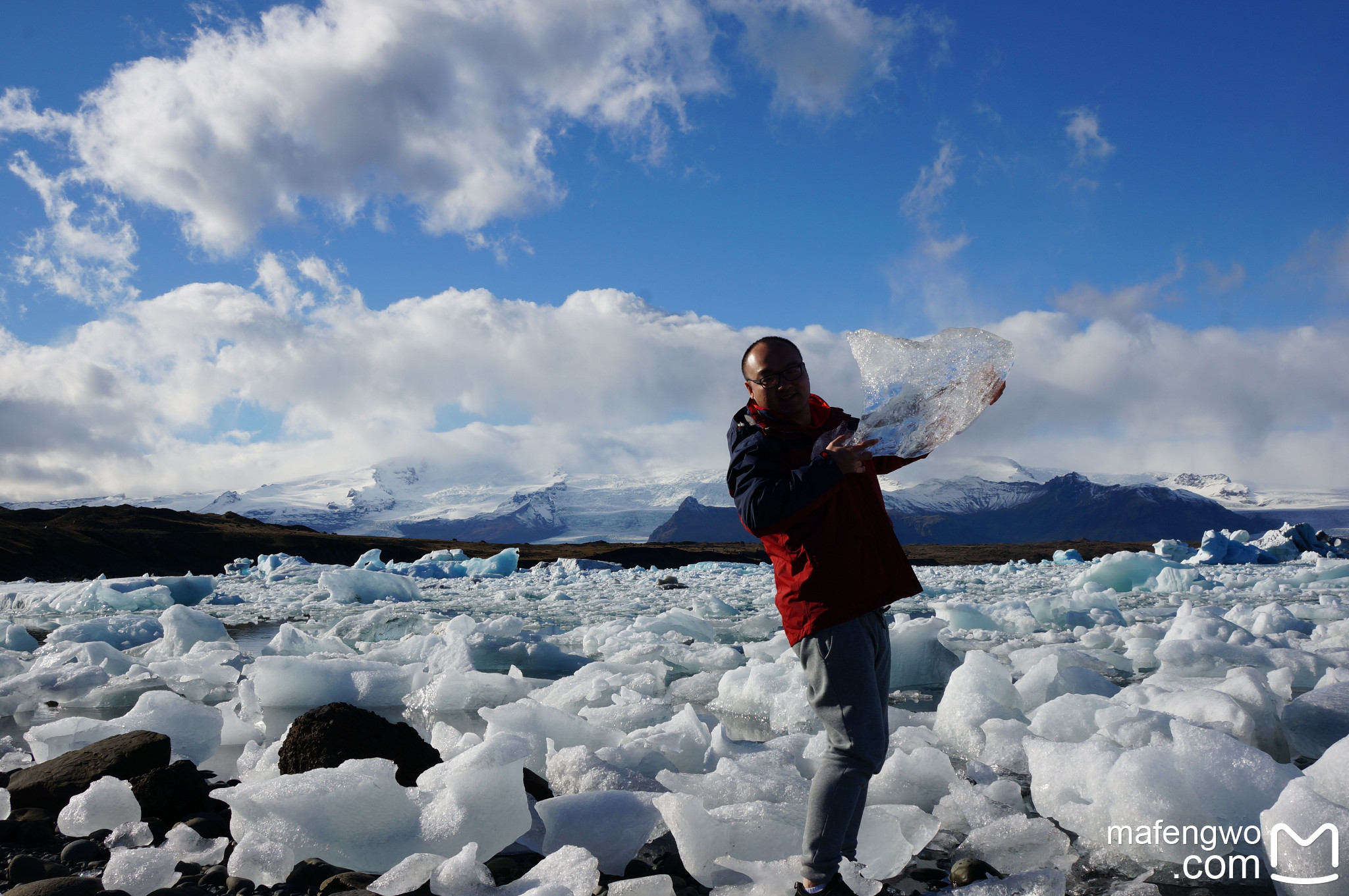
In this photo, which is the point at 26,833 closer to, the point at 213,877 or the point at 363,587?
the point at 213,877

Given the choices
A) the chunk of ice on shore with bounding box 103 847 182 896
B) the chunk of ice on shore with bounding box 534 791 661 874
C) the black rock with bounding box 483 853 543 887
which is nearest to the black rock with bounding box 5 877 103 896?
the chunk of ice on shore with bounding box 103 847 182 896

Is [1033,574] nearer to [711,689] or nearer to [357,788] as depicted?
[711,689]

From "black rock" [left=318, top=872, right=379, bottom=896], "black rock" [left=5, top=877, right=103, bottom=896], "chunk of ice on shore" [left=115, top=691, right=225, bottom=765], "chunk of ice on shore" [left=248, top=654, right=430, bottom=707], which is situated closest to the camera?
"black rock" [left=5, top=877, right=103, bottom=896]

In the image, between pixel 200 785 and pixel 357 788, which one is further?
pixel 200 785

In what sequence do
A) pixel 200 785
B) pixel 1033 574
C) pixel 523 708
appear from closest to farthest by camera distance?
1. pixel 200 785
2. pixel 523 708
3. pixel 1033 574

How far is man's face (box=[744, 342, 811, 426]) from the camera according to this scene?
5.50ft

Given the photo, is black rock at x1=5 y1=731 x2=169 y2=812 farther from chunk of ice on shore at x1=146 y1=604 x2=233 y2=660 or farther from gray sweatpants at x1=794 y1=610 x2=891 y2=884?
chunk of ice on shore at x1=146 y1=604 x2=233 y2=660

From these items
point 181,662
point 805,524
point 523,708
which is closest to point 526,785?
point 523,708

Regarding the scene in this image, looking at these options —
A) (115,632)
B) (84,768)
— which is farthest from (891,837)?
(115,632)

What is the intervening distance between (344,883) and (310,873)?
0.20 m

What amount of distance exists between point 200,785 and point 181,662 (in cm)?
288

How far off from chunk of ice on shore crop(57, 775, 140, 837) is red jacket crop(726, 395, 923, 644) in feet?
7.10

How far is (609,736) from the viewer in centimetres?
306

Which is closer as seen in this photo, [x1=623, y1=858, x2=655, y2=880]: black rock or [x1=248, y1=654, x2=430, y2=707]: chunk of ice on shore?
[x1=623, y1=858, x2=655, y2=880]: black rock
